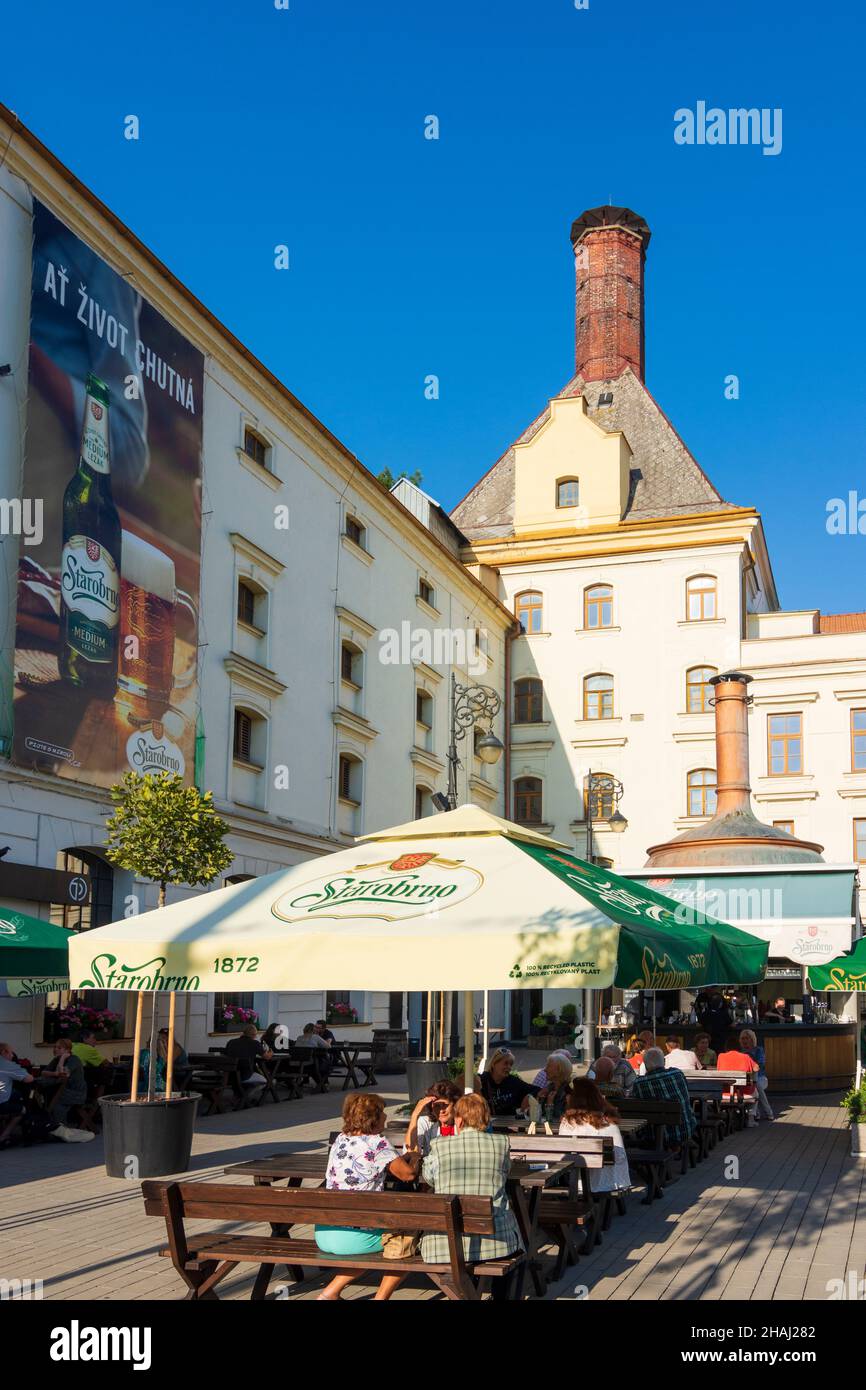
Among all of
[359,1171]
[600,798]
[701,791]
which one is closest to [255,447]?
[600,798]

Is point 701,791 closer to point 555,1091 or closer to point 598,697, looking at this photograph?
point 598,697

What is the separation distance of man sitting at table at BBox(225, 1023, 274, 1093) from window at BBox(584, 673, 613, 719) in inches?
934

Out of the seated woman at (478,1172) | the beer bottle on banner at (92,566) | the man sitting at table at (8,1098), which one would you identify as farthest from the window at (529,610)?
the seated woman at (478,1172)

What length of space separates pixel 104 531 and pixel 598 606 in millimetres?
25076

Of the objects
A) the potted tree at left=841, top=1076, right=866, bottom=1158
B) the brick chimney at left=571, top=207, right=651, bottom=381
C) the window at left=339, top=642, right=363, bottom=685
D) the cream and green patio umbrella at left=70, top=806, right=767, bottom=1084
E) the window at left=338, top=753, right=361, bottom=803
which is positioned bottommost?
the potted tree at left=841, top=1076, right=866, bottom=1158

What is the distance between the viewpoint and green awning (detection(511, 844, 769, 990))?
7.71 m

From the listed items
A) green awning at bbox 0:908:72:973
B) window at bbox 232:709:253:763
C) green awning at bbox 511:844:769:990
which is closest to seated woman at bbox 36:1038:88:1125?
green awning at bbox 0:908:72:973

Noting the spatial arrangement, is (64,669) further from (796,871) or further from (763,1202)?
(796,871)

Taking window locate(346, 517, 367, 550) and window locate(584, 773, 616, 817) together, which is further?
window locate(584, 773, 616, 817)

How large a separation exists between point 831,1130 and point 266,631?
581 inches

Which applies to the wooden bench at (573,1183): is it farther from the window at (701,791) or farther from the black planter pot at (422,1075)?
the window at (701,791)

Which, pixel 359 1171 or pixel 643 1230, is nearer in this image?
pixel 359 1171

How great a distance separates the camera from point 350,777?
3188 centimetres

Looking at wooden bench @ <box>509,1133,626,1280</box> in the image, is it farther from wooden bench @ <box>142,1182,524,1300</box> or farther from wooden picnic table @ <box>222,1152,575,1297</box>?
wooden bench @ <box>142,1182,524,1300</box>
